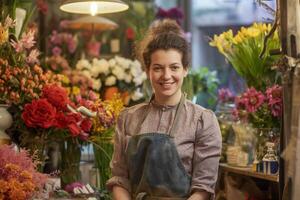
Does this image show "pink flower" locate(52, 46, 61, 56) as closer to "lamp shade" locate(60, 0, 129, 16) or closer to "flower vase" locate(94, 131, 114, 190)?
"lamp shade" locate(60, 0, 129, 16)

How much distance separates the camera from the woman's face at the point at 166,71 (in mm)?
1661

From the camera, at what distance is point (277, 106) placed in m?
2.21

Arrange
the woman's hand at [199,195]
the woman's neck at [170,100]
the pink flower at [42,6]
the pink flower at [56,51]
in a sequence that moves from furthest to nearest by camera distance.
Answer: the pink flower at [56,51], the pink flower at [42,6], the woman's neck at [170,100], the woman's hand at [199,195]

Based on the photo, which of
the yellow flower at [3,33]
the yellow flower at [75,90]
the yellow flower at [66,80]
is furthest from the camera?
the yellow flower at [66,80]

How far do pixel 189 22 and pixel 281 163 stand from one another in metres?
2.81

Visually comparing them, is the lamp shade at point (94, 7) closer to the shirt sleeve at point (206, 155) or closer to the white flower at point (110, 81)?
the white flower at point (110, 81)

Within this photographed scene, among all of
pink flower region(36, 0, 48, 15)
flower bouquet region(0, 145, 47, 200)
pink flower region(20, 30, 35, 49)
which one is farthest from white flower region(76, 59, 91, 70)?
flower bouquet region(0, 145, 47, 200)

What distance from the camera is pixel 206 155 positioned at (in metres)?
1.62

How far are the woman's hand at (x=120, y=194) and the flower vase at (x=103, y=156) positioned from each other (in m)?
0.59

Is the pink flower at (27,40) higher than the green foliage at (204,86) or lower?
higher

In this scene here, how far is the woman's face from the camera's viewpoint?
1661 mm

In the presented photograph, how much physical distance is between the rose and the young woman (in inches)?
18.0

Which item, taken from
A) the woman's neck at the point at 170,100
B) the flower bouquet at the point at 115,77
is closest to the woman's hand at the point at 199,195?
the woman's neck at the point at 170,100

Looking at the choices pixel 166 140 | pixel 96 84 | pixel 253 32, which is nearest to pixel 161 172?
pixel 166 140
